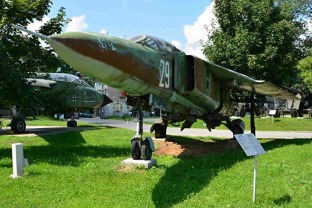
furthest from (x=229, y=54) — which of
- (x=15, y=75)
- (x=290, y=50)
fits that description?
(x=15, y=75)

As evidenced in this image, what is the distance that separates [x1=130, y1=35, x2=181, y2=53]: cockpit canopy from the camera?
326 inches

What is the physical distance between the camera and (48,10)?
519 inches

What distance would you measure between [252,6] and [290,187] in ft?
46.0

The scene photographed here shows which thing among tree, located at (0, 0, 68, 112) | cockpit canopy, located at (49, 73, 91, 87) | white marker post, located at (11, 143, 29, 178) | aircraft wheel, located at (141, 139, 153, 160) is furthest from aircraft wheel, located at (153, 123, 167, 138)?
cockpit canopy, located at (49, 73, 91, 87)

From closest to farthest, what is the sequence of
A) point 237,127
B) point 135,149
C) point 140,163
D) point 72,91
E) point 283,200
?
1. point 283,200
2. point 140,163
3. point 135,149
4. point 237,127
5. point 72,91

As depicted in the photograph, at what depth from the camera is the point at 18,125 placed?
59.5 feet

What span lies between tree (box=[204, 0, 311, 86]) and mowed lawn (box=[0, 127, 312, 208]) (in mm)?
7854

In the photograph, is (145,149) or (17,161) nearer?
(17,161)

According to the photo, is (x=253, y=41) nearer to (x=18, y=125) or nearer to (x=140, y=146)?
(x=140, y=146)

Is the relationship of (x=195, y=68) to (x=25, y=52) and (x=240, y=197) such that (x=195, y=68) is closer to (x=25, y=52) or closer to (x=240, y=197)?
(x=240, y=197)

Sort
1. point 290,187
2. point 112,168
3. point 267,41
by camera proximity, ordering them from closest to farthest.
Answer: point 290,187 → point 112,168 → point 267,41

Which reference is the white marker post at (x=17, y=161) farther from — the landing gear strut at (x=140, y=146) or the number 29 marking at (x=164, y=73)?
the number 29 marking at (x=164, y=73)

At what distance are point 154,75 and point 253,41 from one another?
11717mm

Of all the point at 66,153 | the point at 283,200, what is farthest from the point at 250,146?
the point at 66,153
